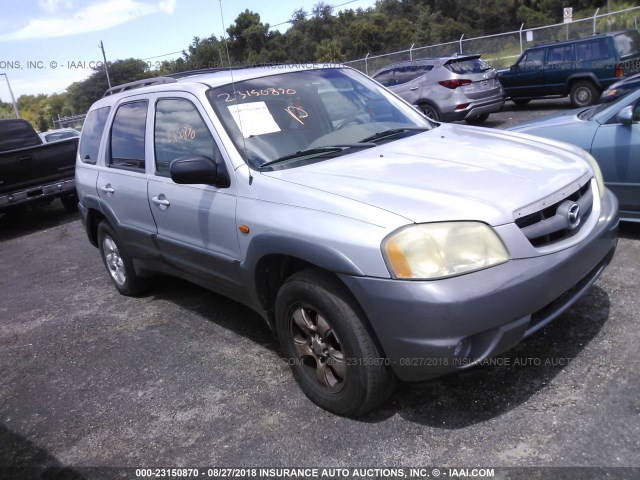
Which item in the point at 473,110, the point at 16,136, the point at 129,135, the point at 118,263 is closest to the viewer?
the point at 129,135

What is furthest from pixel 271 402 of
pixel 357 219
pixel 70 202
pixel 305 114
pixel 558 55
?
pixel 558 55

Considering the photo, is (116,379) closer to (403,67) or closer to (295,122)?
(295,122)

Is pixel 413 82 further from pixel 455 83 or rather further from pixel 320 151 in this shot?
pixel 320 151

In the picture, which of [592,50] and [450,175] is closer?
[450,175]

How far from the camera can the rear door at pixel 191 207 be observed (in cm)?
351

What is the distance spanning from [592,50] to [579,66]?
41 cm

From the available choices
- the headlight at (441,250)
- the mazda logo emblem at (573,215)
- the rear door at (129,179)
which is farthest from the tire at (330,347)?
the rear door at (129,179)

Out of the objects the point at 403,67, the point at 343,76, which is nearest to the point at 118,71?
the point at 403,67

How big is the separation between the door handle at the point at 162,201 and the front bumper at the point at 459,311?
1.82 m

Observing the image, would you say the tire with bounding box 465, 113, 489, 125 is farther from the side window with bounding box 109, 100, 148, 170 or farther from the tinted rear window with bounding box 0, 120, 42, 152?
the side window with bounding box 109, 100, 148, 170

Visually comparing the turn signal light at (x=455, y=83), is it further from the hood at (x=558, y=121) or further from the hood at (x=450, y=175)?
the hood at (x=450, y=175)

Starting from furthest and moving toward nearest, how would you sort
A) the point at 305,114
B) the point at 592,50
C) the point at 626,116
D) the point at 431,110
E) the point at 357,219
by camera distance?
the point at 592,50 < the point at 431,110 < the point at 626,116 < the point at 305,114 < the point at 357,219

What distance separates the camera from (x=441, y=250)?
254cm

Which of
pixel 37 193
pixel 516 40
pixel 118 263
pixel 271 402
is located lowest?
Answer: pixel 271 402
